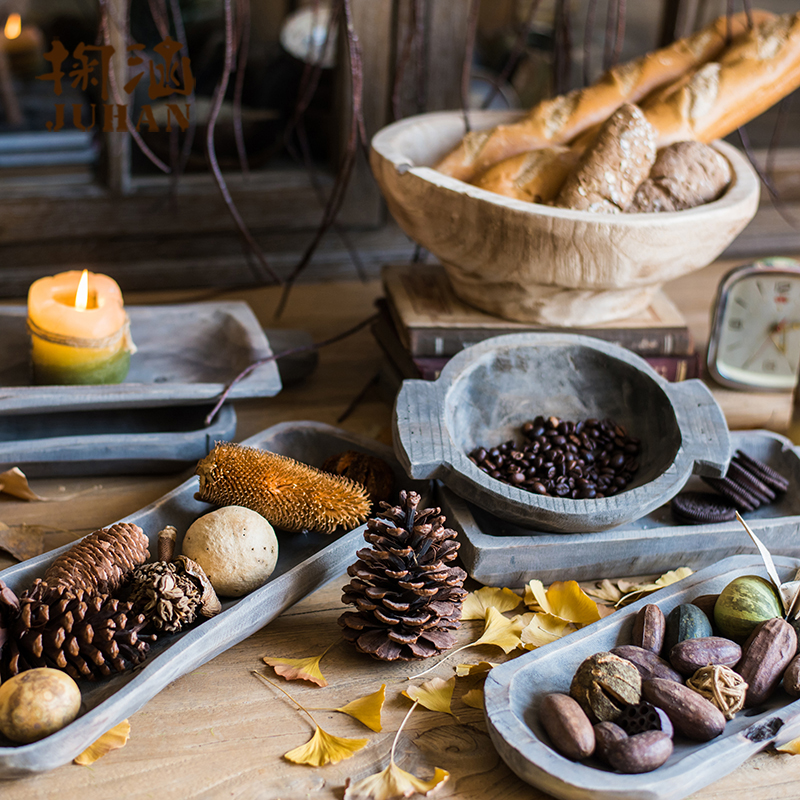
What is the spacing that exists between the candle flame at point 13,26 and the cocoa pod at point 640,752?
1433 mm

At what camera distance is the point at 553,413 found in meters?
0.83

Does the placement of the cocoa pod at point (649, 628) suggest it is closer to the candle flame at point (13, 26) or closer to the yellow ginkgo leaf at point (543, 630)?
the yellow ginkgo leaf at point (543, 630)

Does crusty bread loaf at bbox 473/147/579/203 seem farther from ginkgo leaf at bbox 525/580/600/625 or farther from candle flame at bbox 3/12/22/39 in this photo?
candle flame at bbox 3/12/22/39

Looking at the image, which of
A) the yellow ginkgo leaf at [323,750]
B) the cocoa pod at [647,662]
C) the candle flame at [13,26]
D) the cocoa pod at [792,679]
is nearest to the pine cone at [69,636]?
the yellow ginkgo leaf at [323,750]

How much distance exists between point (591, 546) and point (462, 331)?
29 cm

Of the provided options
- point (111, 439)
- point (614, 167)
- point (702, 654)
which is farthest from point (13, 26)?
point (702, 654)

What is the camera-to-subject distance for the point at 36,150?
1236 mm

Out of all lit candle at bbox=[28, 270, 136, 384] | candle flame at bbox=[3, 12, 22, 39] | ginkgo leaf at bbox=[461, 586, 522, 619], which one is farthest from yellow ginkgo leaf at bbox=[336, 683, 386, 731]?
candle flame at bbox=[3, 12, 22, 39]

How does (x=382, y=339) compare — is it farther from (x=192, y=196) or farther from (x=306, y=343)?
(x=192, y=196)

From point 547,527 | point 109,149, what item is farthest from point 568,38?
point 547,527

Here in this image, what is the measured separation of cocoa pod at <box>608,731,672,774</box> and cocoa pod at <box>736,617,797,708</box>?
95mm

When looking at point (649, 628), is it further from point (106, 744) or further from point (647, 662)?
point (106, 744)

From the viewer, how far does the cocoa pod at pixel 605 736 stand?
20.6 inches

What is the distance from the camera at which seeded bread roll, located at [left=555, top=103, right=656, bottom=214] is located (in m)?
0.82
